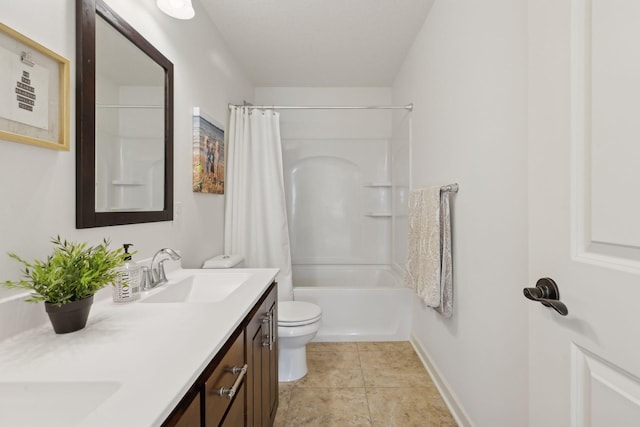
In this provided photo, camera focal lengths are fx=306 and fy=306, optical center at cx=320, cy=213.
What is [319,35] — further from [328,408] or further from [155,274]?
[328,408]

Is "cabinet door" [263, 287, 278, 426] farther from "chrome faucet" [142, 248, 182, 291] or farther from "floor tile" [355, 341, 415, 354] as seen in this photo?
"floor tile" [355, 341, 415, 354]

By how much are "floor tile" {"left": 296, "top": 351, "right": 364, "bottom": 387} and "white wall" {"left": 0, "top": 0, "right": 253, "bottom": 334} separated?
107 centimetres

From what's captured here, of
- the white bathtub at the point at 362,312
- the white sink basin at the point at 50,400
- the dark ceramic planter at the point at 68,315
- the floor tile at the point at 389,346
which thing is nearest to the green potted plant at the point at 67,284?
the dark ceramic planter at the point at 68,315

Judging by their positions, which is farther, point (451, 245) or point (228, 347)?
point (451, 245)

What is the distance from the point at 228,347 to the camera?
86cm

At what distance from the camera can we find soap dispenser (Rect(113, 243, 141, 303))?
1062 mm

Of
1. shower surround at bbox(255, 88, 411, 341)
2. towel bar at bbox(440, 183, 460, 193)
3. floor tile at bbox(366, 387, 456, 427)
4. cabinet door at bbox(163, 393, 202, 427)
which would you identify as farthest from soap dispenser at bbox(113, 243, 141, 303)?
shower surround at bbox(255, 88, 411, 341)

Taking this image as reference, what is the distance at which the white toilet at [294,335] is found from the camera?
6.31ft

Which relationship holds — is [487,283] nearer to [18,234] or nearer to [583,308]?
[583,308]

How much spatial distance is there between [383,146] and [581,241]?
9.67 ft

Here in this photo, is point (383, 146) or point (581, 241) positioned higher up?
point (383, 146)

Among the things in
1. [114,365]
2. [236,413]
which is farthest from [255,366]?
[114,365]

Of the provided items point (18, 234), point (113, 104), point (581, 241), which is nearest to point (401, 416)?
point (581, 241)

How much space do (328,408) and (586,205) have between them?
66.2 inches
